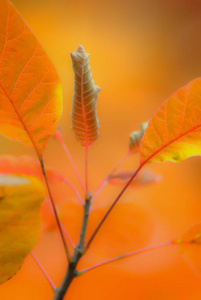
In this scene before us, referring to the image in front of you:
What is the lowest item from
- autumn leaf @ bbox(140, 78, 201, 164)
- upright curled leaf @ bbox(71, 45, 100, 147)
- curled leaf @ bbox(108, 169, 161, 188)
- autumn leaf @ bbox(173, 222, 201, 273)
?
autumn leaf @ bbox(173, 222, 201, 273)

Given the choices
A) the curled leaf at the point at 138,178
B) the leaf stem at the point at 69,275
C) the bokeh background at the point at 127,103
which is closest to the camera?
the leaf stem at the point at 69,275

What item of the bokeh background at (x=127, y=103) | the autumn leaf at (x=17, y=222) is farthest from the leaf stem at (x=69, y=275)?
the bokeh background at (x=127, y=103)

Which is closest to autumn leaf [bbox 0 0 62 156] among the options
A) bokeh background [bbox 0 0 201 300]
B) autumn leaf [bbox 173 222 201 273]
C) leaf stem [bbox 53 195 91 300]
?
leaf stem [bbox 53 195 91 300]

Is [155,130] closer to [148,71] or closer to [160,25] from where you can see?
[148,71]

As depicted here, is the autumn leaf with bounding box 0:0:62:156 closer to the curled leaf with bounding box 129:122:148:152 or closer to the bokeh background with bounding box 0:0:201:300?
the curled leaf with bounding box 129:122:148:152

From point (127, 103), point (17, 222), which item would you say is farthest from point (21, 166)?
point (127, 103)

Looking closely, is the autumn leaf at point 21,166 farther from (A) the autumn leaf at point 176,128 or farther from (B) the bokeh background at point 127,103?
(B) the bokeh background at point 127,103

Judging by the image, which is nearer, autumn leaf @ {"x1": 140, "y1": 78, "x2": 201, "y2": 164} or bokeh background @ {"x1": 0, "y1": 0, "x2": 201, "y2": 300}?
autumn leaf @ {"x1": 140, "y1": 78, "x2": 201, "y2": 164}
